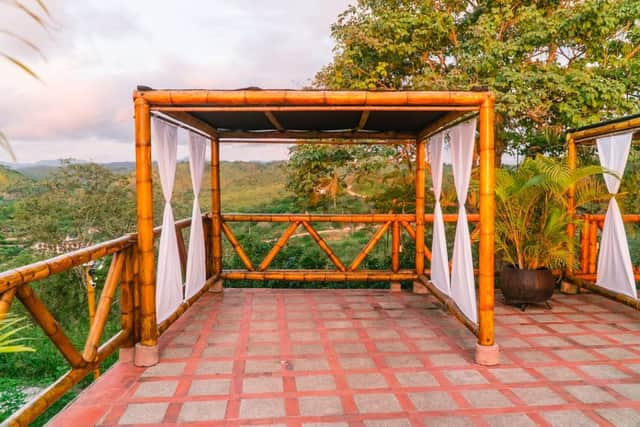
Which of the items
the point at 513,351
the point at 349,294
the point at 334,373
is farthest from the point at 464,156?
the point at 349,294

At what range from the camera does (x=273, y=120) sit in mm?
4418

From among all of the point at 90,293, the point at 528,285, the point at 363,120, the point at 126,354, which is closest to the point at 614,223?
the point at 528,285

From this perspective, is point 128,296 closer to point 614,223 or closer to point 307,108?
point 307,108

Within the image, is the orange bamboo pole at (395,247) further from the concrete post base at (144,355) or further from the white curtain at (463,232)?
the concrete post base at (144,355)

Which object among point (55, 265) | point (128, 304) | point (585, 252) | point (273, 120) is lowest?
point (128, 304)

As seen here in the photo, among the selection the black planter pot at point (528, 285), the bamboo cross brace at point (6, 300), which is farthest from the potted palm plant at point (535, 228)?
the bamboo cross brace at point (6, 300)

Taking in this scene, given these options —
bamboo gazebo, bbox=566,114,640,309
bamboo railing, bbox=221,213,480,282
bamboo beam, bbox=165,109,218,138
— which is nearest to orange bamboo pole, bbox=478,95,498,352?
bamboo gazebo, bbox=566,114,640,309

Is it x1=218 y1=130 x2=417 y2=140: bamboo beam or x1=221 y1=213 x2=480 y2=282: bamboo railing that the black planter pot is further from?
x1=218 y1=130 x2=417 y2=140: bamboo beam

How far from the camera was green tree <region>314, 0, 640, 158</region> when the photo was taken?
6152mm

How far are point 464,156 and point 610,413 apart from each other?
2020mm

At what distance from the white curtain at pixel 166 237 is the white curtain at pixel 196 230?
19.1 inches

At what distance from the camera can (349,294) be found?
5402 mm

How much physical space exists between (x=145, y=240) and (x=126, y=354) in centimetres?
86

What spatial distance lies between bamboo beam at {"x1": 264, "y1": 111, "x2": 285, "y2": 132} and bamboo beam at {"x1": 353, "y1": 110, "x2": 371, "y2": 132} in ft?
2.65
